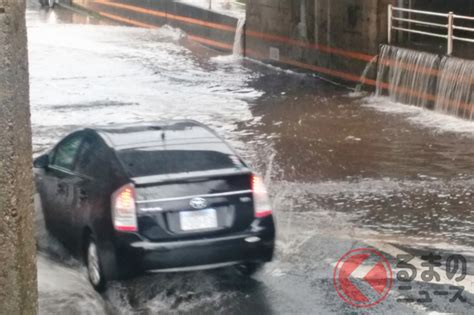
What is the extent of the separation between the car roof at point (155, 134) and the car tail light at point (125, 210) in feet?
2.98

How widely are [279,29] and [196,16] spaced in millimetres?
6187

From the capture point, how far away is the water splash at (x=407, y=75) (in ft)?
63.5

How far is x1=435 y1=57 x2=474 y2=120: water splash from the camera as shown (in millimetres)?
17984

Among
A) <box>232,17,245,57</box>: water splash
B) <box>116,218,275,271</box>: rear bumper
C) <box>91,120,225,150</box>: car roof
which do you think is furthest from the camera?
<box>232,17,245,57</box>: water splash

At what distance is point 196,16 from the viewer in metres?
31.9

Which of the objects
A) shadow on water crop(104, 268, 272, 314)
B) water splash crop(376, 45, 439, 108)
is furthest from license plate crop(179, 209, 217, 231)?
water splash crop(376, 45, 439, 108)

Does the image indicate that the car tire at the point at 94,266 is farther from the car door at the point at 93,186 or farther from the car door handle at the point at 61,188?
the car door handle at the point at 61,188

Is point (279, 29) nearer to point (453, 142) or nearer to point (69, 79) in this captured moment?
point (69, 79)

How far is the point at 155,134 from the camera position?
9594 mm

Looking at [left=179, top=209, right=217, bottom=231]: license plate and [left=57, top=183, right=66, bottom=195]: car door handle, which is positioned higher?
[left=179, top=209, right=217, bottom=231]: license plate

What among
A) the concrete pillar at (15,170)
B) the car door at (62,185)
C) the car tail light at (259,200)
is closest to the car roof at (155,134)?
the car door at (62,185)

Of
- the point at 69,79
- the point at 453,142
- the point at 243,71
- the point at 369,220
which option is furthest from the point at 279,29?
the point at 369,220

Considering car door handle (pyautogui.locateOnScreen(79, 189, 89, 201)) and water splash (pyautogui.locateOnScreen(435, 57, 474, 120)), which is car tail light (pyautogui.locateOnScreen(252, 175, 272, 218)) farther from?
water splash (pyautogui.locateOnScreen(435, 57, 474, 120))

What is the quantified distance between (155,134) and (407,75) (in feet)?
38.0
